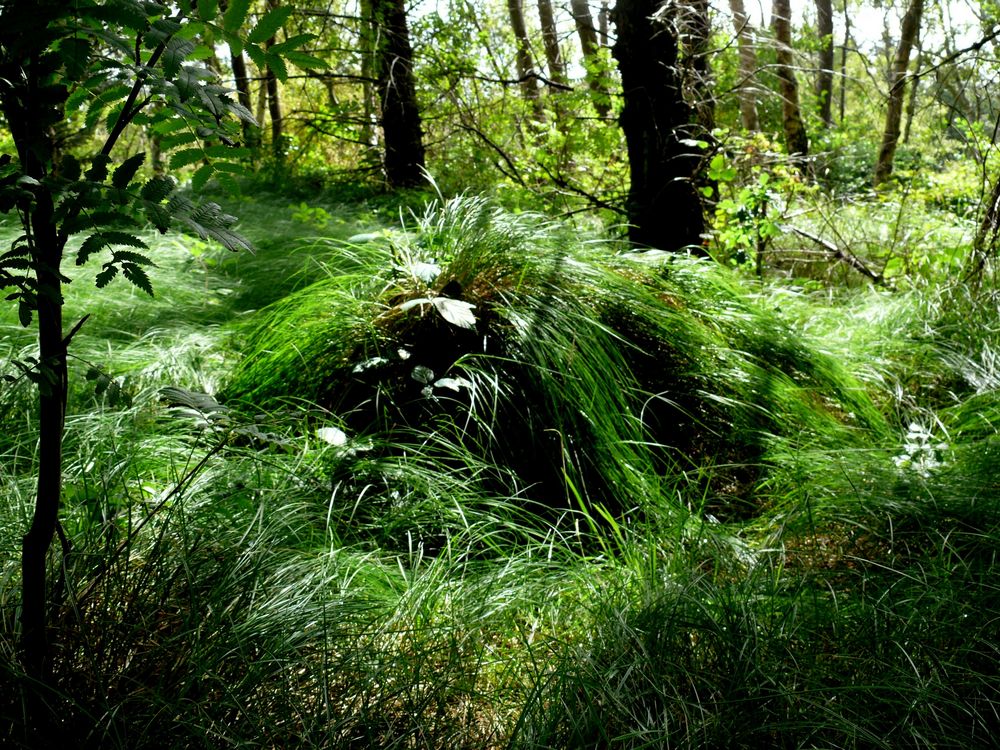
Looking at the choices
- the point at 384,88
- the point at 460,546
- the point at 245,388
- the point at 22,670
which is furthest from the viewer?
the point at 384,88

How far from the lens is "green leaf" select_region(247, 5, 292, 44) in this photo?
1184mm

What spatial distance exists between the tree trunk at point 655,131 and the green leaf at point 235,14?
3.09m

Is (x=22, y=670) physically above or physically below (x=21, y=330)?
below

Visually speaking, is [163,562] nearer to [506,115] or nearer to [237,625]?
[237,625]

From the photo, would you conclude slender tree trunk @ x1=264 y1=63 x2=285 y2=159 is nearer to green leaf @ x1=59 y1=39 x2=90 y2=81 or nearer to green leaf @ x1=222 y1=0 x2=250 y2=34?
green leaf @ x1=222 y1=0 x2=250 y2=34

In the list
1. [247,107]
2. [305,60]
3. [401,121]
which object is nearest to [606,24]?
[401,121]

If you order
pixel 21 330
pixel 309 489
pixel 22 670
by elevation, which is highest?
pixel 21 330

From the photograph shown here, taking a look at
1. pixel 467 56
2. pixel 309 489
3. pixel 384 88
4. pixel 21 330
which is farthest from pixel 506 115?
pixel 309 489

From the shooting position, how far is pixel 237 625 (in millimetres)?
1445

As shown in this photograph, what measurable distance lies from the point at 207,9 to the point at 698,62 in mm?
3741

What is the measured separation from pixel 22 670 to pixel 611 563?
1202mm

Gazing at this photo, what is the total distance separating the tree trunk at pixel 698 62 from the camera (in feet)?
13.7

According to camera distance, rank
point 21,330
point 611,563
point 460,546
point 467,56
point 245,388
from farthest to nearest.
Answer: point 467,56 → point 21,330 → point 245,388 → point 460,546 → point 611,563

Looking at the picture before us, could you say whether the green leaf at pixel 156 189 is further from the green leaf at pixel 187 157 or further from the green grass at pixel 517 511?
the green grass at pixel 517 511
